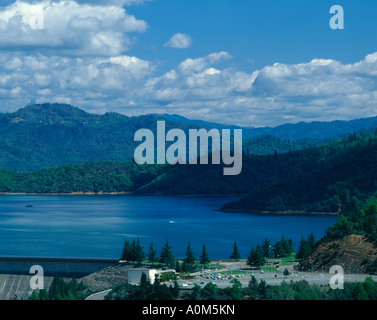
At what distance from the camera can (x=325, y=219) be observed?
144375 mm

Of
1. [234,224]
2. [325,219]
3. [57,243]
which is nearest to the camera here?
[57,243]

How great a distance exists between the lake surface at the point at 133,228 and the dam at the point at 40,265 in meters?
12.4

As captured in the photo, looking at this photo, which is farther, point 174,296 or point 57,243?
point 57,243

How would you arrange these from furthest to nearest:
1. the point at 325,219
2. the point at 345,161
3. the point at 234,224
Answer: the point at 345,161 < the point at 325,219 < the point at 234,224

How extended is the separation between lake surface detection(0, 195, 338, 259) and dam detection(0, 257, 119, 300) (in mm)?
12366

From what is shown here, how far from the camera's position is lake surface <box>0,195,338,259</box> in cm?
9794

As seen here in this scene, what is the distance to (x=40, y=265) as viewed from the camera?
7719 centimetres

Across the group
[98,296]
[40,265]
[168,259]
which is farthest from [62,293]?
[40,265]

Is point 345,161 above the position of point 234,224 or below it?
above

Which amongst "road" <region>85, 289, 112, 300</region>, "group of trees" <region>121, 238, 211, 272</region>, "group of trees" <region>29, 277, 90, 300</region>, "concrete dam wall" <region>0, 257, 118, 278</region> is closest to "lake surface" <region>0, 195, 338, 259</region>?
"concrete dam wall" <region>0, 257, 118, 278</region>

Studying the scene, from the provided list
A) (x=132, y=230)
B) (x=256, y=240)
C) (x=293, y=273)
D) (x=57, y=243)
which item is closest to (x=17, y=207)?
(x=132, y=230)

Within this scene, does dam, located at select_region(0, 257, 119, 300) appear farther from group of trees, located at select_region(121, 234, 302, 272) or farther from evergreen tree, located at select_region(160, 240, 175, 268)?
evergreen tree, located at select_region(160, 240, 175, 268)
